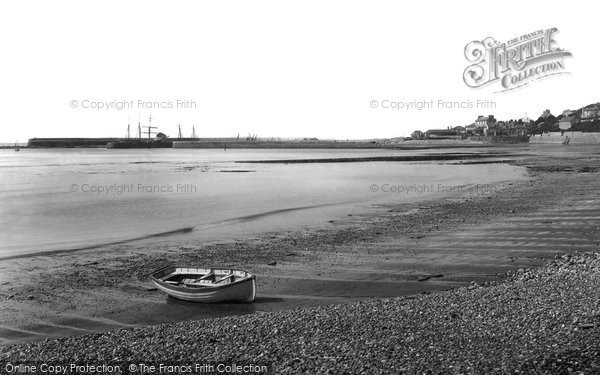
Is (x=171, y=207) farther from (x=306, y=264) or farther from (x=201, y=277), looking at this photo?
(x=201, y=277)

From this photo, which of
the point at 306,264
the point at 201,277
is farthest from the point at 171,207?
the point at 201,277

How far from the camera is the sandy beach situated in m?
7.02

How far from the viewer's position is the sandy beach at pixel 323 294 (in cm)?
702

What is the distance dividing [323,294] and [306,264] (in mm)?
2689

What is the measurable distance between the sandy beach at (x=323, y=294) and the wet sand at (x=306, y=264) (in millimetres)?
45

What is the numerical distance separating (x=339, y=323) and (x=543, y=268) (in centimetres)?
554

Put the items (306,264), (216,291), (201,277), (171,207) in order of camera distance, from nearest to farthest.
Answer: (216,291) < (201,277) < (306,264) < (171,207)

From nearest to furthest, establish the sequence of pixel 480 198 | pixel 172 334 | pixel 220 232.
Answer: pixel 172 334 < pixel 220 232 < pixel 480 198

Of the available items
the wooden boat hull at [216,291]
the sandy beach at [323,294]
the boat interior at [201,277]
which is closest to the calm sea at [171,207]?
the sandy beach at [323,294]

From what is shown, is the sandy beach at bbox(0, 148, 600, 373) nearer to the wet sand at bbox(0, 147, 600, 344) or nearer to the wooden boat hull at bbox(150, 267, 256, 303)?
the wet sand at bbox(0, 147, 600, 344)

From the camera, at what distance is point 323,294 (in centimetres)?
1047

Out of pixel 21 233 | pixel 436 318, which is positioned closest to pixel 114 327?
pixel 436 318

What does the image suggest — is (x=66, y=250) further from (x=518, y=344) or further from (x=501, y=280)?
(x=518, y=344)

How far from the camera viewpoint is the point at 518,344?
6.80 metres
